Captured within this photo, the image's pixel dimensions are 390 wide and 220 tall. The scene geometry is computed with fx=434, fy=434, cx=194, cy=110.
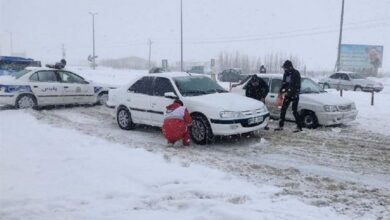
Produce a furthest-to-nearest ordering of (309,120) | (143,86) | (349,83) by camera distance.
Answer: (349,83) → (309,120) → (143,86)

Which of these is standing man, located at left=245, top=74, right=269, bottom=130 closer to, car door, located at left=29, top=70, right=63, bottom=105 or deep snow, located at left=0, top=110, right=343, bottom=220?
deep snow, located at left=0, top=110, right=343, bottom=220

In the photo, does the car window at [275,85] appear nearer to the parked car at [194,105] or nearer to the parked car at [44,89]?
the parked car at [194,105]

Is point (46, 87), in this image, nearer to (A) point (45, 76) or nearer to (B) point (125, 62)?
(A) point (45, 76)

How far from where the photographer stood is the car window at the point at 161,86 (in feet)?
34.3

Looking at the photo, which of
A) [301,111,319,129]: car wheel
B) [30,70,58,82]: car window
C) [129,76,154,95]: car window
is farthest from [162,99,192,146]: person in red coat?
[30,70,58,82]: car window

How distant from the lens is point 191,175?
→ 22.2ft

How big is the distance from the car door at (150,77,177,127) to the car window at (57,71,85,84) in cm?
567

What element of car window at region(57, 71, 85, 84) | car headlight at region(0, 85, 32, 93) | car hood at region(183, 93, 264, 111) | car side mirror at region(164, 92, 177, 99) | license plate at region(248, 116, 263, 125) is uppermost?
car window at region(57, 71, 85, 84)

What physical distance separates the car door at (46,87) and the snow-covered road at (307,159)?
244cm

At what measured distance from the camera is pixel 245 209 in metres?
5.24

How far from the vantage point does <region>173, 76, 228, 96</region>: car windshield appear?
10.3 metres

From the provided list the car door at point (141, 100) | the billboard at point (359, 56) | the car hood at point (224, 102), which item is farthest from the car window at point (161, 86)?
the billboard at point (359, 56)

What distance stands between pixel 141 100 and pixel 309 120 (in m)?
4.48

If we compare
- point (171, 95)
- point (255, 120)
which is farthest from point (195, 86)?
point (255, 120)
